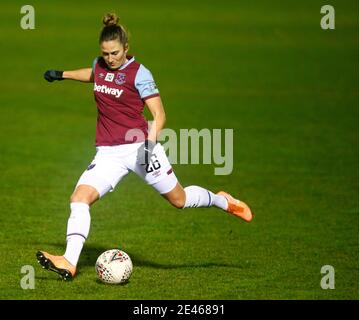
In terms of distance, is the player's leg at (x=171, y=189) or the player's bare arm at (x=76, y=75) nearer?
the player's leg at (x=171, y=189)

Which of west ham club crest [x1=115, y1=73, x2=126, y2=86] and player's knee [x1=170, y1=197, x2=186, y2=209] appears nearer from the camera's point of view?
west ham club crest [x1=115, y1=73, x2=126, y2=86]

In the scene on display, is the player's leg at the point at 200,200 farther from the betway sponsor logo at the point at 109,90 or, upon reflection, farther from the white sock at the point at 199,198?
the betway sponsor logo at the point at 109,90

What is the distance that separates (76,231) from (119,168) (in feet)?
3.24

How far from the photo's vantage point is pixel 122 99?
12000 millimetres

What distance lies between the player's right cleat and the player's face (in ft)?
7.59

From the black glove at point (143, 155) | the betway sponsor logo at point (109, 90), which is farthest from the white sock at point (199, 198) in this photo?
the betway sponsor logo at point (109, 90)

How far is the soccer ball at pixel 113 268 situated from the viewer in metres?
11.7

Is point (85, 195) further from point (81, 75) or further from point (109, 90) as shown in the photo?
point (81, 75)

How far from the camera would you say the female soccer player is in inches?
461

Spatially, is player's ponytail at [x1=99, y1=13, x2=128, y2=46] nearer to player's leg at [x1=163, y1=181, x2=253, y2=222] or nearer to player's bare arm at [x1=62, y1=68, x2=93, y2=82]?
player's bare arm at [x1=62, y1=68, x2=93, y2=82]

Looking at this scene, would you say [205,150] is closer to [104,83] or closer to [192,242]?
[192,242]

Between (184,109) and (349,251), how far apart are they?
14927 millimetres
